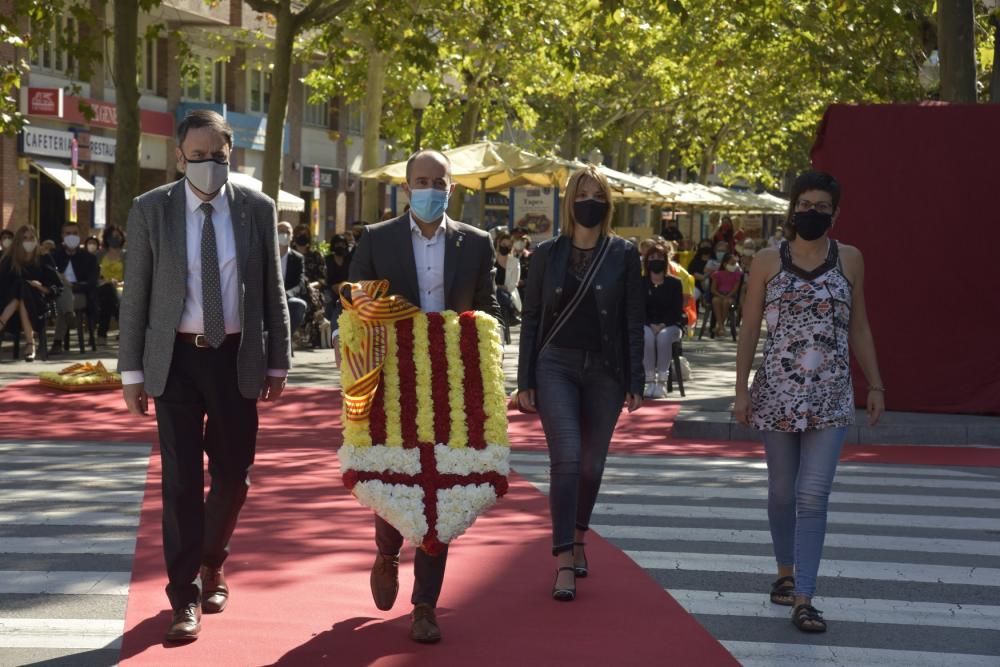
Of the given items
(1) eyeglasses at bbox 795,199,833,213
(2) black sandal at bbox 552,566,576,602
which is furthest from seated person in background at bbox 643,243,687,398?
(1) eyeglasses at bbox 795,199,833,213

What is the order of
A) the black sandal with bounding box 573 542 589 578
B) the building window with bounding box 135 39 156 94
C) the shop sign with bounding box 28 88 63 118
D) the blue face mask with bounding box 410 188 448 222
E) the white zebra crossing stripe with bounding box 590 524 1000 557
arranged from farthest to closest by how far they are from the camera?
1. the building window with bounding box 135 39 156 94
2. the shop sign with bounding box 28 88 63 118
3. the white zebra crossing stripe with bounding box 590 524 1000 557
4. the black sandal with bounding box 573 542 589 578
5. the blue face mask with bounding box 410 188 448 222

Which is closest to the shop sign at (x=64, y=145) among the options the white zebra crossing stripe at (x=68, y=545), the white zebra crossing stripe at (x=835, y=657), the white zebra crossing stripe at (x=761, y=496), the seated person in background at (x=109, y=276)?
the seated person in background at (x=109, y=276)

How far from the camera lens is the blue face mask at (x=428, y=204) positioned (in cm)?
646

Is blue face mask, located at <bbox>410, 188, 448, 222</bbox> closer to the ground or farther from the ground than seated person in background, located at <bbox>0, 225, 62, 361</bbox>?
farther from the ground

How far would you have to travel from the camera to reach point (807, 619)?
22.1 ft

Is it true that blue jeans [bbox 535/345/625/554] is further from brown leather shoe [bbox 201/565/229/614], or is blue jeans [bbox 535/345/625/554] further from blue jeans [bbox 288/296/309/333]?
blue jeans [bbox 288/296/309/333]

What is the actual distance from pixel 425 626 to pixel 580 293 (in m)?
1.68

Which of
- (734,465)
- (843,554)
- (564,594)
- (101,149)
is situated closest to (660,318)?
(734,465)

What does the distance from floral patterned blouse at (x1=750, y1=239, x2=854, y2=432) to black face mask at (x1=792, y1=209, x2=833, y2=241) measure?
0.13 meters

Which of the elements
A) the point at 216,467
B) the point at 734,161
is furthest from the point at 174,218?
the point at 734,161

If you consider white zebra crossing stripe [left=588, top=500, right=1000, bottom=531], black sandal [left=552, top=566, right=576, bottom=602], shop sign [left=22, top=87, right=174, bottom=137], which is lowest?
white zebra crossing stripe [left=588, top=500, right=1000, bottom=531]

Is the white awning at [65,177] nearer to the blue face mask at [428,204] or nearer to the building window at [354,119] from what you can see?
the building window at [354,119]

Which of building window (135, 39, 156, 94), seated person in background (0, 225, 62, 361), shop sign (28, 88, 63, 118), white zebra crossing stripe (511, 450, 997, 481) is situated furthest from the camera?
building window (135, 39, 156, 94)

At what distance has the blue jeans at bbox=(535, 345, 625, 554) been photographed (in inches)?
284
